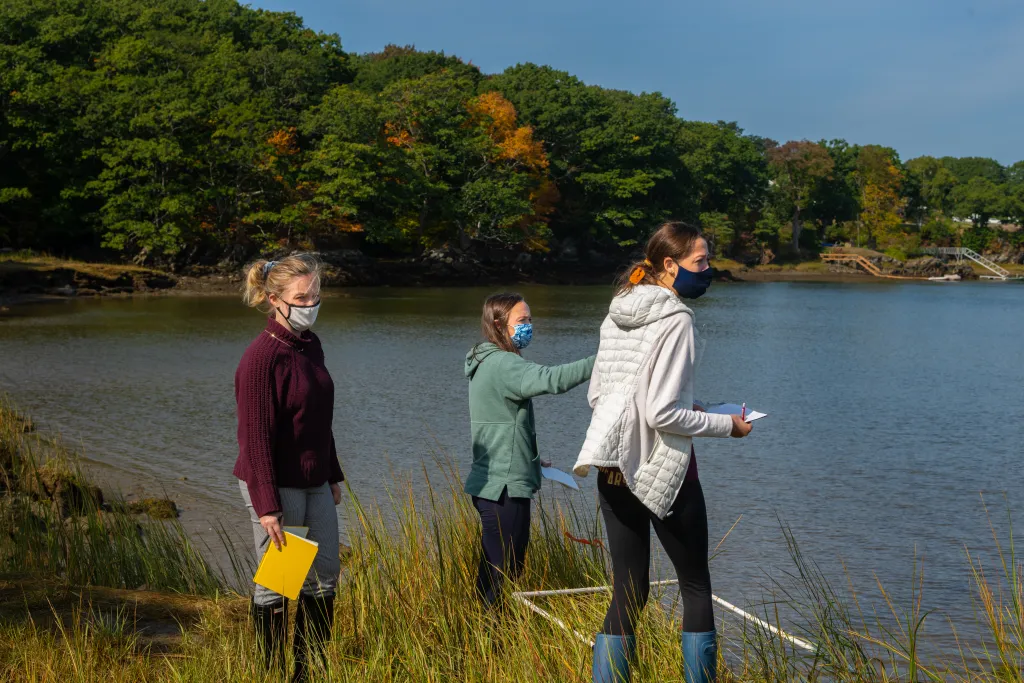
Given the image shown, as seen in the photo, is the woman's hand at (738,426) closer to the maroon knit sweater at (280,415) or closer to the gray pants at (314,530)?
the maroon knit sweater at (280,415)

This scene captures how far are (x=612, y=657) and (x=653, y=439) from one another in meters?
0.73

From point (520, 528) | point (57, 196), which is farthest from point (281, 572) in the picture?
point (57, 196)

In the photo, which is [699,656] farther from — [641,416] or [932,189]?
[932,189]

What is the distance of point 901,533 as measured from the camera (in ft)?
26.9

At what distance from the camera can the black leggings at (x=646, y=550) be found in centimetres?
327

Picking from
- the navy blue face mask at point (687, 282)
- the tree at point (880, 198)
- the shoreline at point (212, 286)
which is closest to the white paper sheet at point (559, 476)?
the navy blue face mask at point (687, 282)

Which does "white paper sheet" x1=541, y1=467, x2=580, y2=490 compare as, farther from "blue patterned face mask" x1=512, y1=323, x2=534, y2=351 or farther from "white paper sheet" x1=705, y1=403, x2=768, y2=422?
"white paper sheet" x1=705, y1=403, x2=768, y2=422

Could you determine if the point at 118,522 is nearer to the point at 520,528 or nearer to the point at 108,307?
the point at 520,528

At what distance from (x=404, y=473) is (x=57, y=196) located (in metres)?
31.3

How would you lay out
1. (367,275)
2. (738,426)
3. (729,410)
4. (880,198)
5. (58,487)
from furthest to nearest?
(880,198)
(367,275)
(58,487)
(729,410)
(738,426)

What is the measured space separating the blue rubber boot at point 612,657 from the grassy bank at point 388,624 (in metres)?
0.13

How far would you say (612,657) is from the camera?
3.35 m

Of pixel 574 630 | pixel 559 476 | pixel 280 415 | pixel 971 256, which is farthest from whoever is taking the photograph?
pixel 971 256

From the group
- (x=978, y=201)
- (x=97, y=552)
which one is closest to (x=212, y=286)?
(x=97, y=552)
